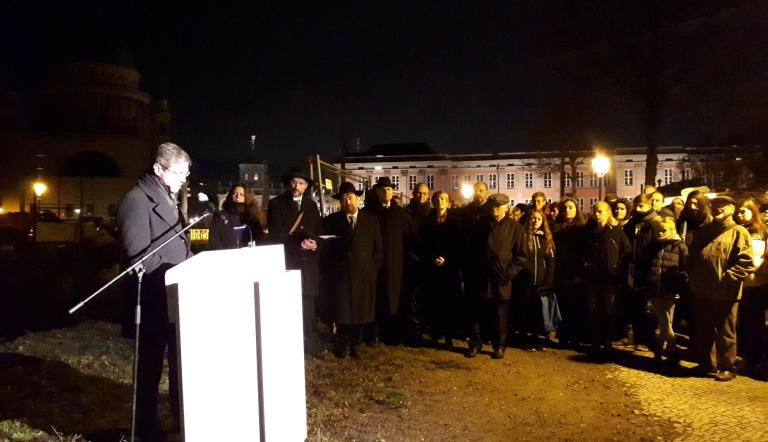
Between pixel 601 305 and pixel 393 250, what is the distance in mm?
3020

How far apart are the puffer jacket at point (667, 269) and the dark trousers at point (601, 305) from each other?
54 centimetres

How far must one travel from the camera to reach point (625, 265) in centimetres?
841

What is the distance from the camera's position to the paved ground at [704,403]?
5496mm

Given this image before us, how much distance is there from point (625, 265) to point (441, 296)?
2681 mm

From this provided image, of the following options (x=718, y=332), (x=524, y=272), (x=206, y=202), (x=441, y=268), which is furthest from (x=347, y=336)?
(x=718, y=332)

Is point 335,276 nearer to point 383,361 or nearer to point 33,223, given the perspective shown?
point 383,361

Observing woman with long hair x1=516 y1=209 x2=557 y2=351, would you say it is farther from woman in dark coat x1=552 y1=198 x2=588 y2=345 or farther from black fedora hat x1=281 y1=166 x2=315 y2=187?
black fedora hat x1=281 y1=166 x2=315 y2=187

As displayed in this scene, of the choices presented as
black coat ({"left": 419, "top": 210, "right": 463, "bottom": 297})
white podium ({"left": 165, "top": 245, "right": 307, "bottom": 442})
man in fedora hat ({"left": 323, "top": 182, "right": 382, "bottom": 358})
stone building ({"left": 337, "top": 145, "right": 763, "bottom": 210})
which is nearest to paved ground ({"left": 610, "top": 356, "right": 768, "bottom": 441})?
black coat ({"left": 419, "top": 210, "right": 463, "bottom": 297})

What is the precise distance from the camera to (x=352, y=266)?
27.2 feet

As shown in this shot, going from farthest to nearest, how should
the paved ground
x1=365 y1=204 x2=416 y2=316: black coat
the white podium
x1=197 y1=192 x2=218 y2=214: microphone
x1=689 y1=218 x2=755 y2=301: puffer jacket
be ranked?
x1=365 y1=204 x2=416 y2=316: black coat, x1=689 y1=218 x2=755 y2=301: puffer jacket, the paved ground, x1=197 y1=192 x2=218 y2=214: microphone, the white podium

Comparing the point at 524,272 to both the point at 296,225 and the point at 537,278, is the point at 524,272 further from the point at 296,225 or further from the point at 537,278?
the point at 296,225

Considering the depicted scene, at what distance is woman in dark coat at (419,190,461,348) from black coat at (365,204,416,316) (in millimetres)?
275

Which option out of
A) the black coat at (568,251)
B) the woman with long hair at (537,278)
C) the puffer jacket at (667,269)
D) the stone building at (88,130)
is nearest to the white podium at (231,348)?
the woman with long hair at (537,278)

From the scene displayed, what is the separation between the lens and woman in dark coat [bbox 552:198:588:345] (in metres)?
9.09
